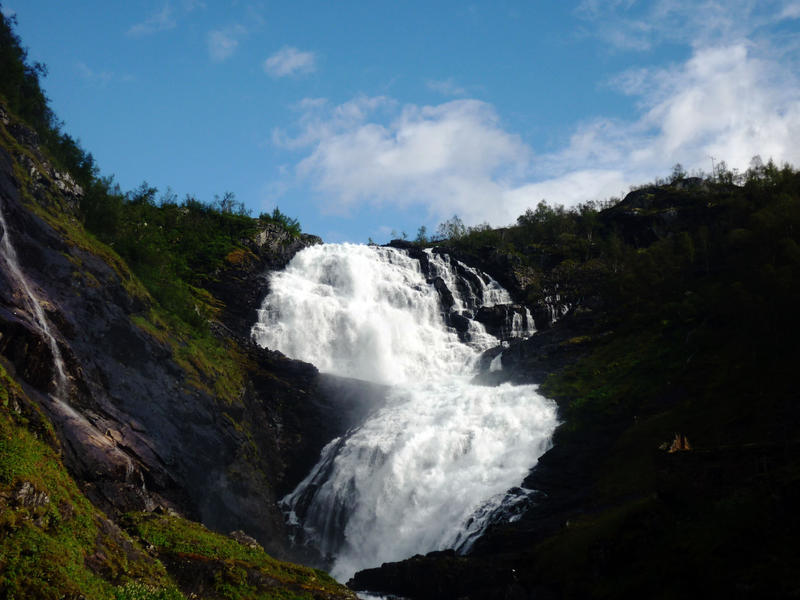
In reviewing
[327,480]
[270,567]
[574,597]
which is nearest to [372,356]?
[327,480]

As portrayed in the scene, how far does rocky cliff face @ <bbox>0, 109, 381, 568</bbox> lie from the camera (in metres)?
24.4

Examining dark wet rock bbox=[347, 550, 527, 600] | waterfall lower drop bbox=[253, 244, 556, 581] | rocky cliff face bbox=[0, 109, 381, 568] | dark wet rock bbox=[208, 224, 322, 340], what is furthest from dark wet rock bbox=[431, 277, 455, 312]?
dark wet rock bbox=[347, 550, 527, 600]

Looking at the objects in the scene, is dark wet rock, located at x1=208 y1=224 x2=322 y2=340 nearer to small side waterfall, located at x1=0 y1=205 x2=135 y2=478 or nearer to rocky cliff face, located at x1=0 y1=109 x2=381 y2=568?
rocky cliff face, located at x1=0 y1=109 x2=381 y2=568

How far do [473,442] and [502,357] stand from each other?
666 inches

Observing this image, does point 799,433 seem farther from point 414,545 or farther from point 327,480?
point 327,480

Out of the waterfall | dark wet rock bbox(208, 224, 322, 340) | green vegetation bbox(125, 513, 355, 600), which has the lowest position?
green vegetation bbox(125, 513, 355, 600)

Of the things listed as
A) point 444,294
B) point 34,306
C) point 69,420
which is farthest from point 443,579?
point 444,294

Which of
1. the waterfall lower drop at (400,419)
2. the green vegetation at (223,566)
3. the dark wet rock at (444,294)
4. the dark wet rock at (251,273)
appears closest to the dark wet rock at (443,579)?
the waterfall lower drop at (400,419)

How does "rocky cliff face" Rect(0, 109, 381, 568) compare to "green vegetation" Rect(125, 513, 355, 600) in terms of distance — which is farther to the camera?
"rocky cliff face" Rect(0, 109, 381, 568)

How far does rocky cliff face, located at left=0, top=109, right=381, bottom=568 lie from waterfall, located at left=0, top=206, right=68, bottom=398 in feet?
0.52

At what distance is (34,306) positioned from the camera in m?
27.2

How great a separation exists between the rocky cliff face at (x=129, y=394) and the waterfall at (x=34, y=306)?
16 cm

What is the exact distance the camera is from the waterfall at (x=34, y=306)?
2564 centimetres

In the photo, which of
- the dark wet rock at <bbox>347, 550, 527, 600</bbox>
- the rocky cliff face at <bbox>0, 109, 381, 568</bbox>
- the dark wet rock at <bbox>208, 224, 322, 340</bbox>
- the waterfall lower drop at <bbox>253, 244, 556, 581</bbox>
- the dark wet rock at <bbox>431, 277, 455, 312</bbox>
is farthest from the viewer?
the dark wet rock at <bbox>431, 277, 455, 312</bbox>
